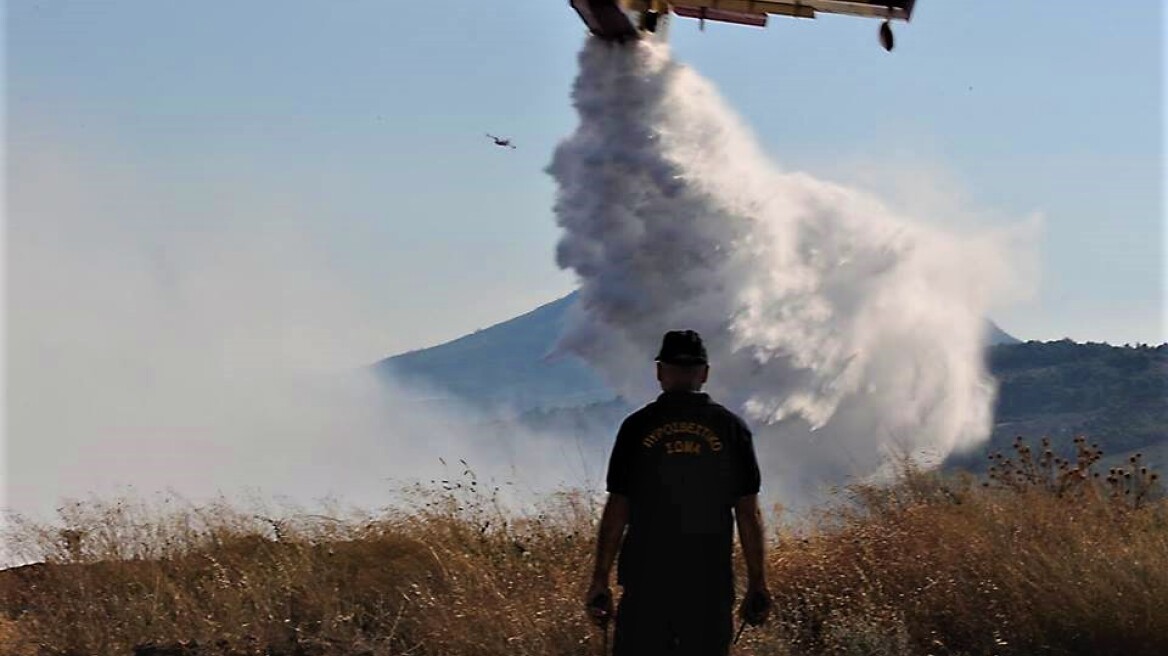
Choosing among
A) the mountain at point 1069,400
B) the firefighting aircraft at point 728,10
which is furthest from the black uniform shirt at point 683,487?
the mountain at point 1069,400

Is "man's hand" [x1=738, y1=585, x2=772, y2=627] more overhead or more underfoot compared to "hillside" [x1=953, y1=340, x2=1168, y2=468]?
more underfoot

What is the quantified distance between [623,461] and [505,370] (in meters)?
158

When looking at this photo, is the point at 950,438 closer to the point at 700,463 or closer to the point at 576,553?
the point at 576,553

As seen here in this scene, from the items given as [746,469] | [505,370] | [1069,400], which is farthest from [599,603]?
[505,370]

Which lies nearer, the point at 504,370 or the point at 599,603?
the point at 599,603

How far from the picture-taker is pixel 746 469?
639 centimetres

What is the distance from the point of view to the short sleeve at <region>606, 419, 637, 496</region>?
638 centimetres

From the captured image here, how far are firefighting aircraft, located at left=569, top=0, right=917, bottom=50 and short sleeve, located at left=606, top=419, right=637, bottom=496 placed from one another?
31.8 ft

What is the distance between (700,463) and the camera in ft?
20.7

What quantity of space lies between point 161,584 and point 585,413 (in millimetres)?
86504

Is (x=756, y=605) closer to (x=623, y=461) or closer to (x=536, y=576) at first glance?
(x=623, y=461)

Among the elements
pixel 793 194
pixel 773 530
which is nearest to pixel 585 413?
pixel 793 194

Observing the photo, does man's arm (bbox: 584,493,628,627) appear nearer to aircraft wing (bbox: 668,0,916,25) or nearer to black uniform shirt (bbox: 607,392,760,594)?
black uniform shirt (bbox: 607,392,760,594)


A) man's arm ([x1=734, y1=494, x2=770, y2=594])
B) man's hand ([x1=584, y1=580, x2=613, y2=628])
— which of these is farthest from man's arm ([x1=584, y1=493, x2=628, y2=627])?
man's arm ([x1=734, y1=494, x2=770, y2=594])
